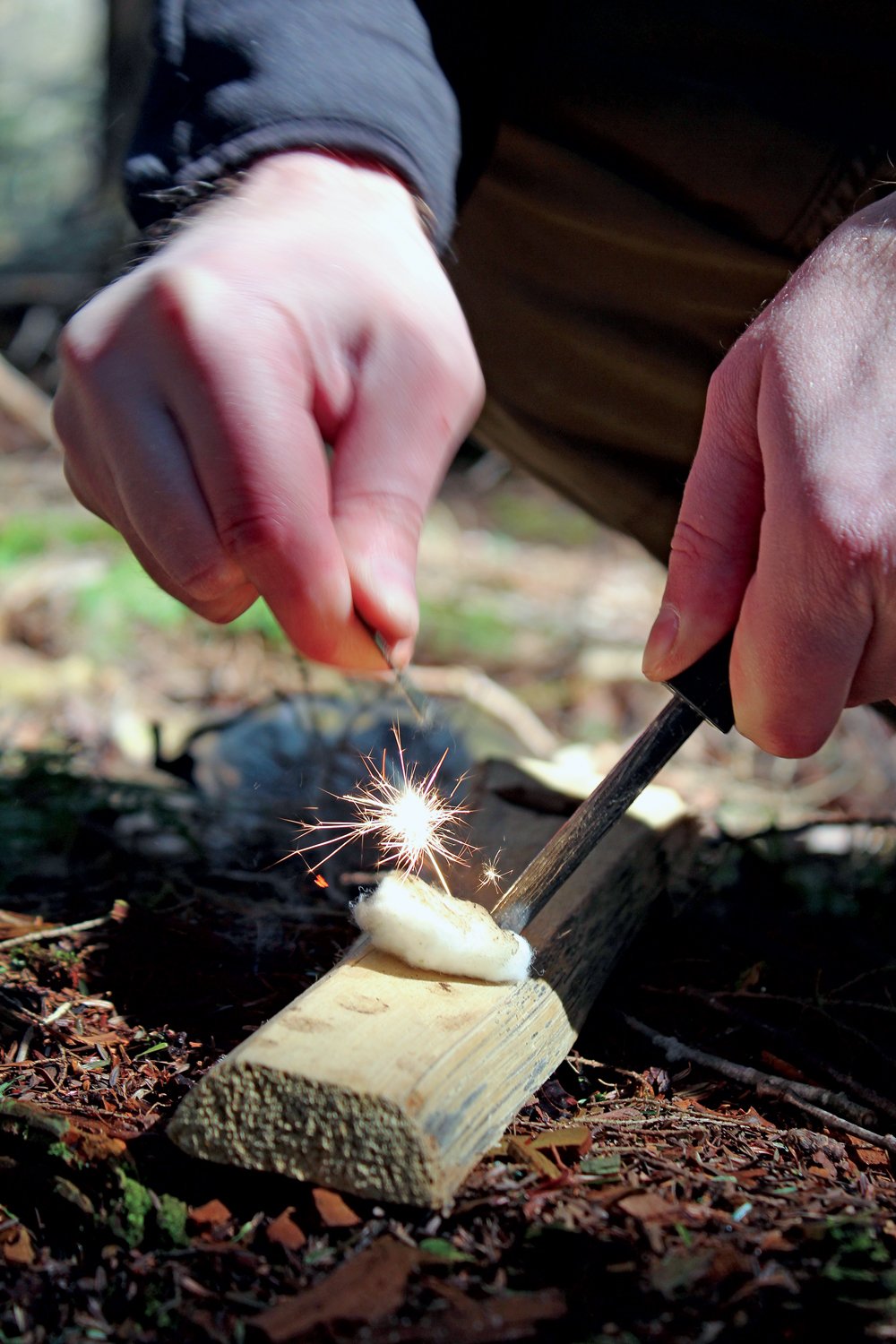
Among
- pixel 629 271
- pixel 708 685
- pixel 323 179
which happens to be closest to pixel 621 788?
pixel 708 685

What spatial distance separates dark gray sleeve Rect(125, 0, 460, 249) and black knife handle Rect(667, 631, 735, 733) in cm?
116

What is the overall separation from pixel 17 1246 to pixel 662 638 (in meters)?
1.23

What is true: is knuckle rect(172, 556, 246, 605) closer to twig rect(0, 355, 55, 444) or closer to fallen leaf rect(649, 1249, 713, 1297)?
fallen leaf rect(649, 1249, 713, 1297)

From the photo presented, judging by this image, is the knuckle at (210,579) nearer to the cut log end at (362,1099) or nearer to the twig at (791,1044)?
the cut log end at (362,1099)

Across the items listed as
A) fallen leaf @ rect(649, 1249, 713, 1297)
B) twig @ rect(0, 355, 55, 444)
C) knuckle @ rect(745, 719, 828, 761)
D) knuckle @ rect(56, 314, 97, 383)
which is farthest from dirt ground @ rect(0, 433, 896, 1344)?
twig @ rect(0, 355, 55, 444)

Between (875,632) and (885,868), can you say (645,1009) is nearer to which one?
(875,632)

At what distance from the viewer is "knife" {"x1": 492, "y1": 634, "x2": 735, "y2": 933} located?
5.84 ft

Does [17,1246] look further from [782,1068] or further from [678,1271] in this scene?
[782,1068]

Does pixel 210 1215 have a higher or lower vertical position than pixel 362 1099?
lower

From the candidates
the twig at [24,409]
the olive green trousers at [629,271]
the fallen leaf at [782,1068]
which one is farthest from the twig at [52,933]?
the twig at [24,409]

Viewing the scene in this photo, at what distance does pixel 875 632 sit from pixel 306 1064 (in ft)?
3.27

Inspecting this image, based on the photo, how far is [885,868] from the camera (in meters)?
2.68

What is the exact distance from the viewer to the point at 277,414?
1646 mm

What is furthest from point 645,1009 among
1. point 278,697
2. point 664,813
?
point 278,697
